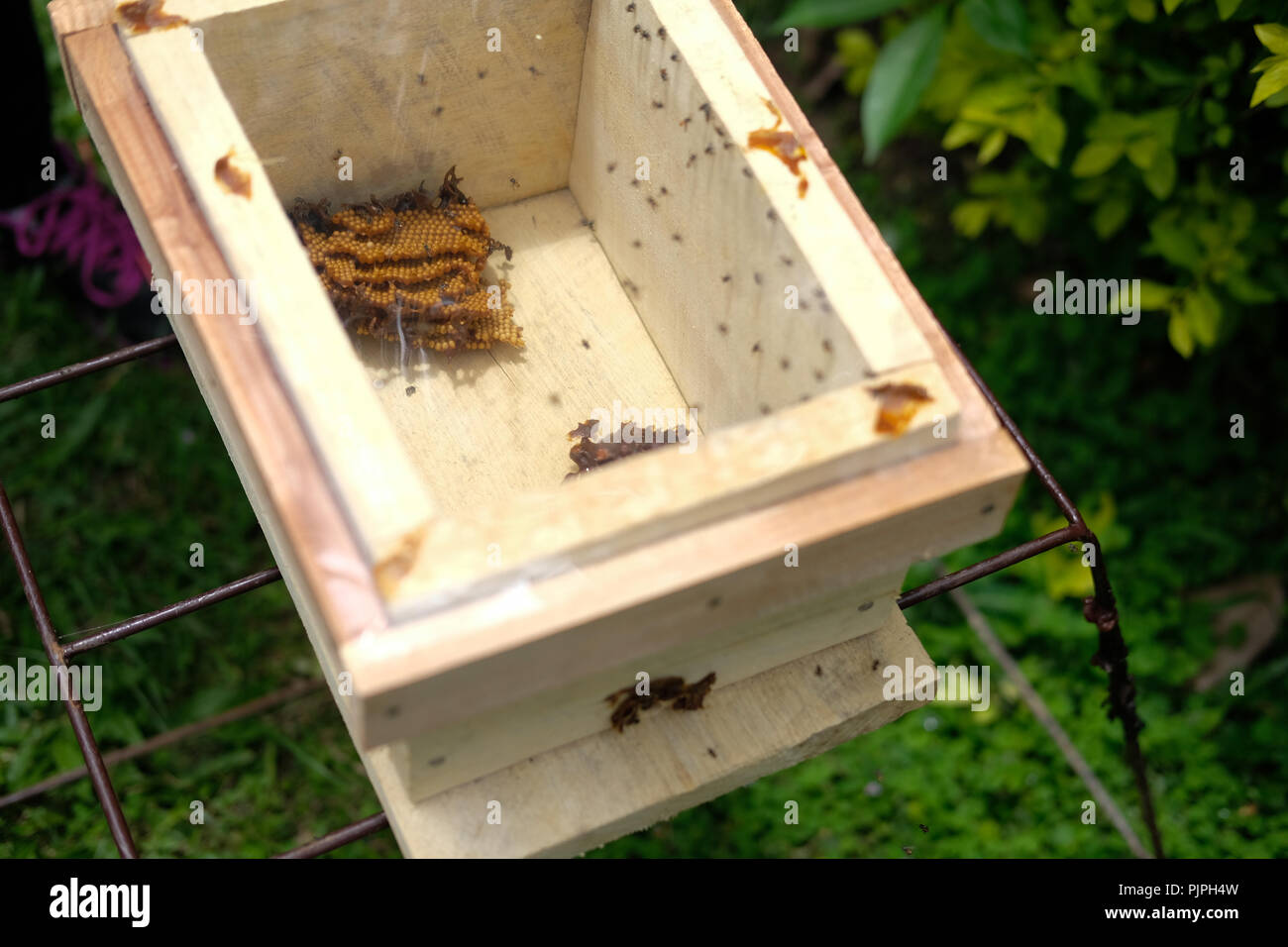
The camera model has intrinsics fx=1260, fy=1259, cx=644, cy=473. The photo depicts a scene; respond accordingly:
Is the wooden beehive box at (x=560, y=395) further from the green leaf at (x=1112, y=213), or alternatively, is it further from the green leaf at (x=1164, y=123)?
the green leaf at (x=1112, y=213)

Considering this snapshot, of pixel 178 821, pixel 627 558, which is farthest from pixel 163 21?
pixel 178 821

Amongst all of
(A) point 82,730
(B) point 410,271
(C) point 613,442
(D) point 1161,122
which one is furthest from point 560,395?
(D) point 1161,122

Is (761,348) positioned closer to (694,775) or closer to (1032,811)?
(694,775)

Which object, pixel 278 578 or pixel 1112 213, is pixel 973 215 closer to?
pixel 1112 213

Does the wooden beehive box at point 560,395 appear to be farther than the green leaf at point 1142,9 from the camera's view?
No

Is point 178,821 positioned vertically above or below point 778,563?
above

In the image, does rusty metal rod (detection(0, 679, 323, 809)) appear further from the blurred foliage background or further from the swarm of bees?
the swarm of bees

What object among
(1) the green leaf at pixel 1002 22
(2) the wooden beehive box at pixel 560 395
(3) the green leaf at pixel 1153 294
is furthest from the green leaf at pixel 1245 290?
(2) the wooden beehive box at pixel 560 395
